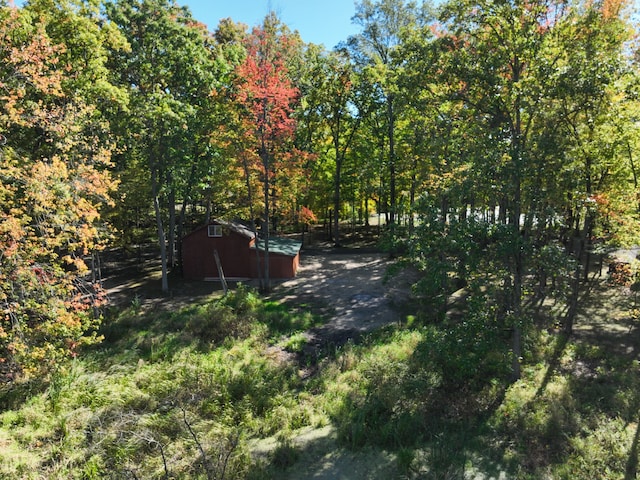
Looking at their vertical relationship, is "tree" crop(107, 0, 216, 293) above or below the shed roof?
above

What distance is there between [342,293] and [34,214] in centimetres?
1482

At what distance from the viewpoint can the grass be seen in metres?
9.41

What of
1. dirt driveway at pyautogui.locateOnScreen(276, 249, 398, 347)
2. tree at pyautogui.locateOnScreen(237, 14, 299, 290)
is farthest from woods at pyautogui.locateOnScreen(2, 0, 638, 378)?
dirt driveway at pyautogui.locateOnScreen(276, 249, 398, 347)

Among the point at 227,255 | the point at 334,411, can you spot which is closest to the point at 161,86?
the point at 227,255

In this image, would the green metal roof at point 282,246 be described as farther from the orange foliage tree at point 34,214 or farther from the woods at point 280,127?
the orange foliage tree at point 34,214

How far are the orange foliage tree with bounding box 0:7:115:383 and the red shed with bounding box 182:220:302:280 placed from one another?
1111 cm

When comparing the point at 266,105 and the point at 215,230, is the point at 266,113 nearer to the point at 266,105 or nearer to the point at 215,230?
the point at 266,105

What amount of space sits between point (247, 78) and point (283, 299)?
1148cm

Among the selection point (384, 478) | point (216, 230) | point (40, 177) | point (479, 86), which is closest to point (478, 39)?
point (479, 86)

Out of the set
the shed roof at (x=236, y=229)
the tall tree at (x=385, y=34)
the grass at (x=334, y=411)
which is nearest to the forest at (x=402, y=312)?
the grass at (x=334, y=411)

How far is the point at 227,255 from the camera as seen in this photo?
25.2m

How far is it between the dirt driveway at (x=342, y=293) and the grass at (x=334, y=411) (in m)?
1.88

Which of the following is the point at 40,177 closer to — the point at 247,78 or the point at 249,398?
the point at 249,398

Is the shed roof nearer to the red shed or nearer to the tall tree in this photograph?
the red shed
